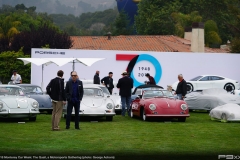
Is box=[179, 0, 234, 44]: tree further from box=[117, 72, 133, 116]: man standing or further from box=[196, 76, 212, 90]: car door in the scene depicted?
box=[117, 72, 133, 116]: man standing

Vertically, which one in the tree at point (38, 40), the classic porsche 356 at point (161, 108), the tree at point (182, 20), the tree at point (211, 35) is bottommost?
the classic porsche 356 at point (161, 108)

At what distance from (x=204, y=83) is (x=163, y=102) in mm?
15323

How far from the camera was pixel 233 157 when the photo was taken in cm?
1012

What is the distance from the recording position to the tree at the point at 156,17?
86.9 meters

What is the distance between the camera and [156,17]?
285ft

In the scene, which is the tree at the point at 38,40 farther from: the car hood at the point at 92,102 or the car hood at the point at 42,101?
the car hood at the point at 92,102

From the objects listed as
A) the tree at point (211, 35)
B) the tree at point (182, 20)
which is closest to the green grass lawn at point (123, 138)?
the tree at point (211, 35)

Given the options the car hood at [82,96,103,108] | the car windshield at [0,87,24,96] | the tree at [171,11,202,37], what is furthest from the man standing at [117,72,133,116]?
the tree at [171,11,202,37]

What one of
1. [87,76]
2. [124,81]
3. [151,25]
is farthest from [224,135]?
Result: [151,25]

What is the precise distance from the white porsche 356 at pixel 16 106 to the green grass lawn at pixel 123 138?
14.5 inches

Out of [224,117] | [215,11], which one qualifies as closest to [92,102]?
[224,117]

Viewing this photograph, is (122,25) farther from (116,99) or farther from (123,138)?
(123,138)

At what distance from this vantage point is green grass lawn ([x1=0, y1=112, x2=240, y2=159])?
1239 centimetres

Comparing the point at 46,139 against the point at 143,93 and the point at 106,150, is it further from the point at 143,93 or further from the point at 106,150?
the point at 143,93
